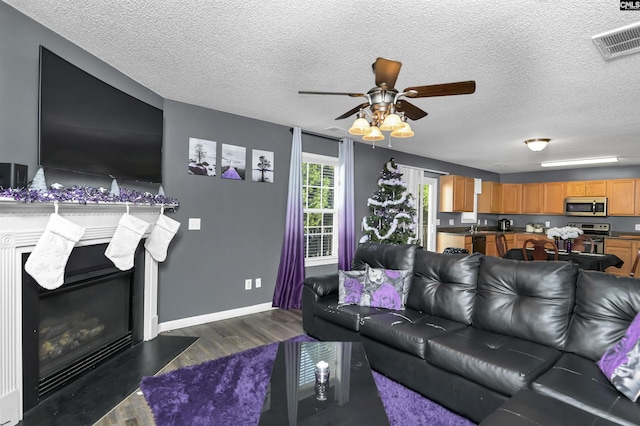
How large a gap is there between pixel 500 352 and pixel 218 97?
3458mm

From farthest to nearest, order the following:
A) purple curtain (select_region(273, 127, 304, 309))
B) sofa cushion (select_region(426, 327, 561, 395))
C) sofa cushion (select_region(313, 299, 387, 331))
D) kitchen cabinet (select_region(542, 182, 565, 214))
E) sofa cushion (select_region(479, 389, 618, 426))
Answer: kitchen cabinet (select_region(542, 182, 565, 214)) < purple curtain (select_region(273, 127, 304, 309)) < sofa cushion (select_region(313, 299, 387, 331)) < sofa cushion (select_region(426, 327, 561, 395)) < sofa cushion (select_region(479, 389, 618, 426))

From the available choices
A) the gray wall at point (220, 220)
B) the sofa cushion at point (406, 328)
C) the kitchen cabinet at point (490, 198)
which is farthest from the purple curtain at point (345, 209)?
the kitchen cabinet at point (490, 198)

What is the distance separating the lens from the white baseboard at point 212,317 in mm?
3607

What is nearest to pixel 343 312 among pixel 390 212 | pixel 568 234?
pixel 390 212

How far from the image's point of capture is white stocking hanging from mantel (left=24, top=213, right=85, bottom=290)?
81.7 inches

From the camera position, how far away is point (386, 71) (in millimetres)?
2016

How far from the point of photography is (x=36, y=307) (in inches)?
84.5

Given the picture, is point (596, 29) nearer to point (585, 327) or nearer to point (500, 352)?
point (585, 327)

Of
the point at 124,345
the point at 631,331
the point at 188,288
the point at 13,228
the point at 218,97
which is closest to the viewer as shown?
the point at 631,331

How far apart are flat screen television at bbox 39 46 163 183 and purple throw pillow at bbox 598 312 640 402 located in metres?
3.63

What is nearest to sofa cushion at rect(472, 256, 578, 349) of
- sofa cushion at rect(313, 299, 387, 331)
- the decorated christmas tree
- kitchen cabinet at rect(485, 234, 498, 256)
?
sofa cushion at rect(313, 299, 387, 331)

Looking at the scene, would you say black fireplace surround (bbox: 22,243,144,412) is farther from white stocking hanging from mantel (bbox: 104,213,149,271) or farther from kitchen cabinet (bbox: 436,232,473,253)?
kitchen cabinet (bbox: 436,232,473,253)

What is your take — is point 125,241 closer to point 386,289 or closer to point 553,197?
point 386,289

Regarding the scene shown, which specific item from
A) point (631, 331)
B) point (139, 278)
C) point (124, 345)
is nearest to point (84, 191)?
point (139, 278)
